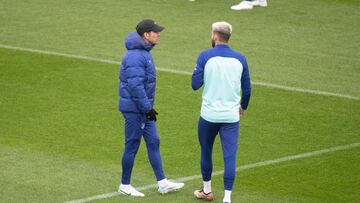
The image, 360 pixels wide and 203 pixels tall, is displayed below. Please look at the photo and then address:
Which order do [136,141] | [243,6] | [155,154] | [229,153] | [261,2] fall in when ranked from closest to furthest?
[229,153] → [136,141] → [155,154] → [243,6] → [261,2]

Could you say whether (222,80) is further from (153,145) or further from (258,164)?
(258,164)

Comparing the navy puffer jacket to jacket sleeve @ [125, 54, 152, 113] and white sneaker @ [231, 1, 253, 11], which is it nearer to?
jacket sleeve @ [125, 54, 152, 113]

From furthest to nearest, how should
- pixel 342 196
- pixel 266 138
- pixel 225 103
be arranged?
pixel 266 138 → pixel 342 196 → pixel 225 103

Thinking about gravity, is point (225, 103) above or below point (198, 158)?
above

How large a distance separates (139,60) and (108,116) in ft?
14.5

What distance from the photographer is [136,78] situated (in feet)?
36.5

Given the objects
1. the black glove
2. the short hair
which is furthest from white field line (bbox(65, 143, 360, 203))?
the short hair

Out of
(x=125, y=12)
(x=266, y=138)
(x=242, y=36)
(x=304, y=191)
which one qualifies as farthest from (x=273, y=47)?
(x=304, y=191)

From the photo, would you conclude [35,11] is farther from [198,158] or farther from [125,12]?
[198,158]

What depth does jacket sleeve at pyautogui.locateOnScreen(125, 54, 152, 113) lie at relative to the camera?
36.5 feet

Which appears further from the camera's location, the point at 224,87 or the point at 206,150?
the point at 206,150

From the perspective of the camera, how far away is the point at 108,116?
15.5 metres

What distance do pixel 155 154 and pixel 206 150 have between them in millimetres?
667

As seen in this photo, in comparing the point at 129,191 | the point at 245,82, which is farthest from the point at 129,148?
the point at 245,82
